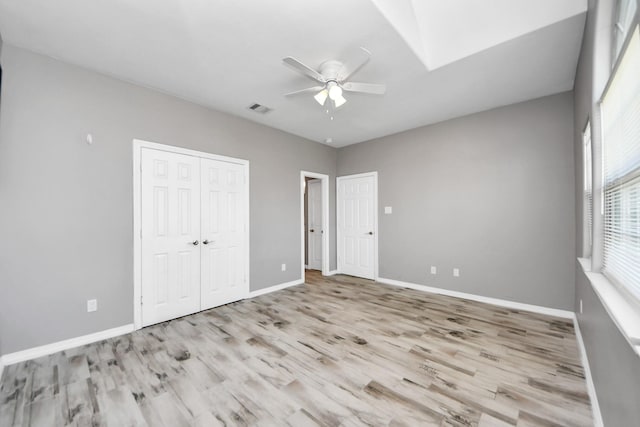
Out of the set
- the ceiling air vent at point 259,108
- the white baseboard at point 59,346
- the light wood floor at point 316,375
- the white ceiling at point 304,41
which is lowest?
the light wood floor at point 316,375

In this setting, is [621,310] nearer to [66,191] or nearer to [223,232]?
[223,232]

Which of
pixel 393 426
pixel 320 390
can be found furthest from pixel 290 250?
pixel 393 426

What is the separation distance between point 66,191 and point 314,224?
174 inches

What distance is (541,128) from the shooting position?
10.8ft

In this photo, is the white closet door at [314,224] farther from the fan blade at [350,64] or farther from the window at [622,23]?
the window at [622,23]

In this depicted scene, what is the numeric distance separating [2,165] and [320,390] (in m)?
3.35

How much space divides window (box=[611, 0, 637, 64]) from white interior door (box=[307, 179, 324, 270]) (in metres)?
4.81

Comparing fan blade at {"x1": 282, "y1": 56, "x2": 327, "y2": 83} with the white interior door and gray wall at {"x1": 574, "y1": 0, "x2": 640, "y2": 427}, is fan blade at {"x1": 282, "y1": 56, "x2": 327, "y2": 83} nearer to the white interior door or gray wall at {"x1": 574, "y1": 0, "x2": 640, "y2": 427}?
gray wall at {"x1": 574, "y1": 0, "x2": 640, "y2": 427}

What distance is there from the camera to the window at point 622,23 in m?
1.23

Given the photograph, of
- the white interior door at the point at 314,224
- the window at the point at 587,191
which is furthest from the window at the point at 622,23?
the white interior door at the point at 314,224

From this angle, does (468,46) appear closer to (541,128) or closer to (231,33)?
(541,128)

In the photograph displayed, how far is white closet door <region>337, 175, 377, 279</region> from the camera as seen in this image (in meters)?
5.09

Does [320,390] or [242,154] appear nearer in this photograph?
[320,390]

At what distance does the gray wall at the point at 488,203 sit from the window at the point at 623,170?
1.97 metres
